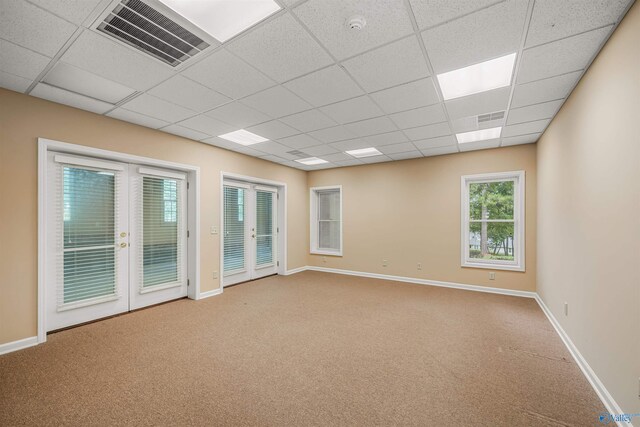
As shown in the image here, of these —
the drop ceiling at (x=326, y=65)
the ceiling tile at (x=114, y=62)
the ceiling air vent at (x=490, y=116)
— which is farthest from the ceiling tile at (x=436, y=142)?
the ceiling tile at (x=114, y=62)

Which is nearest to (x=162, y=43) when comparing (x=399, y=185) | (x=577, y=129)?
(x=577, y=129)

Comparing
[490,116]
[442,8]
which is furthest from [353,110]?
[490,116]

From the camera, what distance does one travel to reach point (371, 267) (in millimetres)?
6180

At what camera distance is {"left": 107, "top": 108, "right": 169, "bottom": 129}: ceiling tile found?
10.8 ft

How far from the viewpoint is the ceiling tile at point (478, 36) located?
1.69 m

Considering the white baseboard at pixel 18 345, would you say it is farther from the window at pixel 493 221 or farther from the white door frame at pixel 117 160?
the window at pixel 493 221

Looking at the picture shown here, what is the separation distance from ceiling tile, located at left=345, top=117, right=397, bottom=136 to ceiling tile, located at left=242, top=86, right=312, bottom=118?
2.91 ft

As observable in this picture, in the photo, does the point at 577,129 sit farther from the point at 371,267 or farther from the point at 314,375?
the point at 371,267

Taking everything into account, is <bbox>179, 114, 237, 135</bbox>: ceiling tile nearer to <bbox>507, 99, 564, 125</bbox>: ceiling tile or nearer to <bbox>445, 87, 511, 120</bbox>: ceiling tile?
<bbox>445, 87, 511, 120</bbox>: ceiling tile

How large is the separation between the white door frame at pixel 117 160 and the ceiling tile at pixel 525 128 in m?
4.96

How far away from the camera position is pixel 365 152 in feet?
17.2

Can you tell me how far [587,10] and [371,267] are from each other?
5.22 m

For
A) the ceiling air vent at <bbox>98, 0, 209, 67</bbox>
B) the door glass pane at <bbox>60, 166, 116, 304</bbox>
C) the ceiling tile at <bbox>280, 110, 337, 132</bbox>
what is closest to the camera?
the ceiling air vent at <bbox>98, 0, 209, 67</bbox>

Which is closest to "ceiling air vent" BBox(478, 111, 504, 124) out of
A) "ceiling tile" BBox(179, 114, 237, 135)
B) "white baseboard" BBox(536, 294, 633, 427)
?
"white baseboard" BBox(536, 294, 633, 427)
